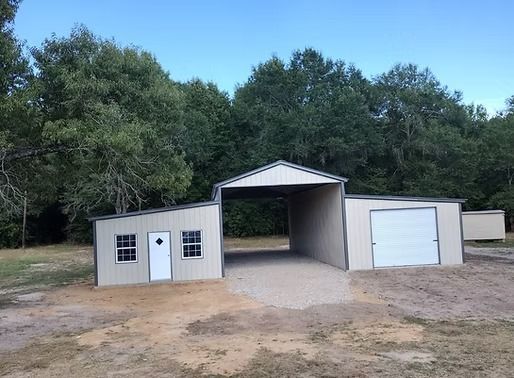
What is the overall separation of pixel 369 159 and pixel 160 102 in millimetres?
28586

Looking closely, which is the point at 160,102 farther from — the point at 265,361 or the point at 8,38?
the point at 265,361

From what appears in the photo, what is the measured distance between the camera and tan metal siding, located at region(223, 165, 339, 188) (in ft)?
60.4

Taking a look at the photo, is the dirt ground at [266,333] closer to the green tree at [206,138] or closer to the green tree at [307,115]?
the green tree at [307,115]

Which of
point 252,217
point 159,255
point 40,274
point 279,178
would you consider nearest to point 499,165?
point 252,217

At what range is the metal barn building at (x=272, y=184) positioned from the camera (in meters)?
17.4

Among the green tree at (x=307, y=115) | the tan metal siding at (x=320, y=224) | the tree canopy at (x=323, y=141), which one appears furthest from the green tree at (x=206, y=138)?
the tan metal siding at (x=320, y=224)

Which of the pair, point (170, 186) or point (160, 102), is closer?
point (160, 102)

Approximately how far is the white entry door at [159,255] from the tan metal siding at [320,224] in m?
6.13

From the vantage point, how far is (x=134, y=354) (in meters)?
7.89

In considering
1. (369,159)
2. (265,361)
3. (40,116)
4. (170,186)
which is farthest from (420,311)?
(369,159)

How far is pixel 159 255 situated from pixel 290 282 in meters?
4.90

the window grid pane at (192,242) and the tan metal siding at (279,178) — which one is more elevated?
the tan metal siding at (279,178)

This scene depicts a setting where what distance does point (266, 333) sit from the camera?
912cm

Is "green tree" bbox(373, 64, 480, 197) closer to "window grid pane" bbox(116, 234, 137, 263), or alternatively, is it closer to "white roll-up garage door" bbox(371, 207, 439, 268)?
"white roll-up garage door" bbox(371, 207, 439, 268)
